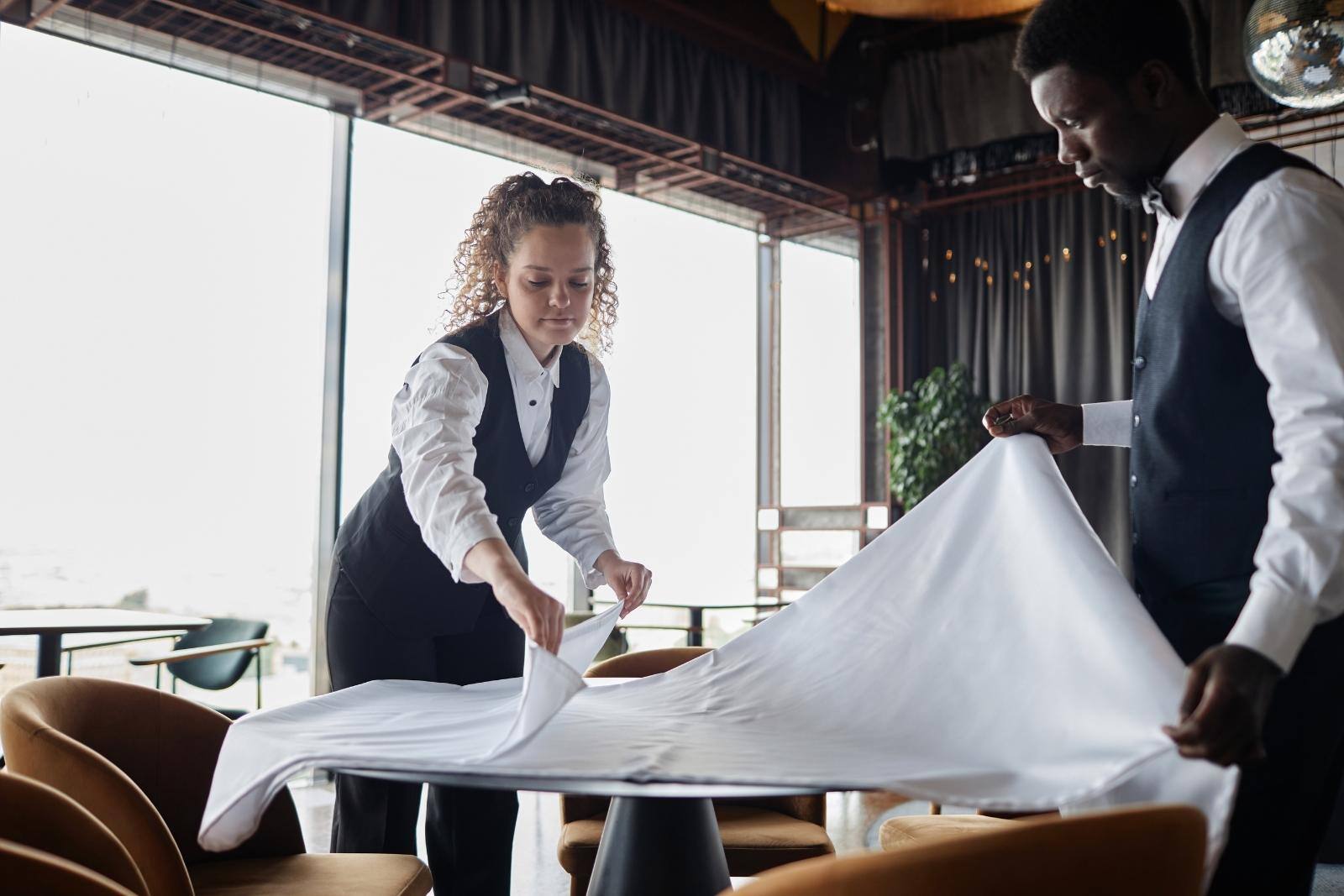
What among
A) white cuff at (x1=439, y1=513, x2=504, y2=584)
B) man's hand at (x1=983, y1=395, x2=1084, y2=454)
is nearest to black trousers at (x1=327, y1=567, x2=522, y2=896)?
white cuff at (x1=439, y1=513, x2=504, y2=584)

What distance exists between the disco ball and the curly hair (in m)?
1.89

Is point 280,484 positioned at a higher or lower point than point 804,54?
lower

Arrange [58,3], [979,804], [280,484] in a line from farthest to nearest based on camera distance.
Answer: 1. [280,484]
2. [58,3]
3. [979,804]

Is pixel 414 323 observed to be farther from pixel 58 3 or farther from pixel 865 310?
pixel 865 310

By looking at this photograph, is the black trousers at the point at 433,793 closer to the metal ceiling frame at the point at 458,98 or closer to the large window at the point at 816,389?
the metal ceiling frame at the point at 458,98

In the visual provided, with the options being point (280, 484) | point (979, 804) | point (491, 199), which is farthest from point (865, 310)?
point (979, 804)

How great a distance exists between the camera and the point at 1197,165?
1298mm

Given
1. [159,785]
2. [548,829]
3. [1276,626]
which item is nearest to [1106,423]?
[1276,626]

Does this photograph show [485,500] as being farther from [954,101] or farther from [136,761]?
[954,101]

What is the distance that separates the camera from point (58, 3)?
150 inches

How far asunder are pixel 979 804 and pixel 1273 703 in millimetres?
358

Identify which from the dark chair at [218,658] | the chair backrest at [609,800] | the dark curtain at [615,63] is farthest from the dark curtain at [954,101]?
the chair backrest at [609,800]

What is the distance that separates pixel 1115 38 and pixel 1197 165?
169mm

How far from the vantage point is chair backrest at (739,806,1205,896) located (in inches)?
37.9
